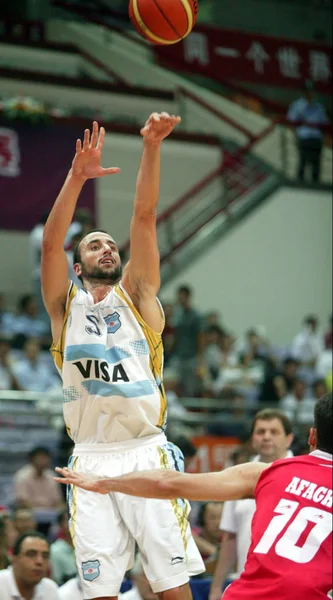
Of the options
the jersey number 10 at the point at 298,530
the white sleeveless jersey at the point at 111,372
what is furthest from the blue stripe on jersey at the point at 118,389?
the jersey number 10 at the point at 298,530

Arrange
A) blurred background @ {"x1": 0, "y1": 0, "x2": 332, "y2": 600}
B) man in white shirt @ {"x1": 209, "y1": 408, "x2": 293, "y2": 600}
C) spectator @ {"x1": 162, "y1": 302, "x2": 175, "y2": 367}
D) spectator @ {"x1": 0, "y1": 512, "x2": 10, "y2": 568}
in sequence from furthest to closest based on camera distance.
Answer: spectator @ {"x1": 162, "y1": 302, "x2": 175, "y2": 367}, blurred background @ {"x1": 0, "y1": 0, "x2": 332, "y2": 600}, spectator @ {"x1": 0, "y1": 512, "x2": 10, "y2": 568}, man in white shirt @ {"x1": 209, "y1": 408, "x2": 293, "y2": 600}

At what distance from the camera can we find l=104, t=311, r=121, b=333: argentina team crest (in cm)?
644

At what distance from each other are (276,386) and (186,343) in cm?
160

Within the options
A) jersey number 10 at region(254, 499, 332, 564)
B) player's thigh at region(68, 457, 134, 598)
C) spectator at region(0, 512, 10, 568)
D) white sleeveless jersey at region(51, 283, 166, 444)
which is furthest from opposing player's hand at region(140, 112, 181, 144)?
spectator at region(0, 512, 10, 568)

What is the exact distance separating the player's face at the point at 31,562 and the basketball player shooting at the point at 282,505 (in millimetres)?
3739

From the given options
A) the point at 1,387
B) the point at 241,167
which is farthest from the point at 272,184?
the point at 1,387

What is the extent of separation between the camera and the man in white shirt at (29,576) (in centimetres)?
829

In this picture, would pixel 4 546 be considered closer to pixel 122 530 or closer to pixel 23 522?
pixel 23 522

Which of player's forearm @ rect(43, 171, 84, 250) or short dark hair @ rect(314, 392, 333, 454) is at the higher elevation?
player's forearm @ rect(43, 171, 84, 250)

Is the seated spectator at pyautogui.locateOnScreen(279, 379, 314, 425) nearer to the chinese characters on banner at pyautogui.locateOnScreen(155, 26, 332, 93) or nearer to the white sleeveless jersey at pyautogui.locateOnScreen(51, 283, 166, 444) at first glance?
the chinese characters on banner at pyautogui.locateOnScreen(155, 26, 332, 93)

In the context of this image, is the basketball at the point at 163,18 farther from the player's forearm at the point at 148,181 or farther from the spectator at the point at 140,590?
the spectator at the point at 140,590

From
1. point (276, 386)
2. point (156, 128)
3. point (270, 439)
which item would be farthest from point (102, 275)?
point (276, 386)

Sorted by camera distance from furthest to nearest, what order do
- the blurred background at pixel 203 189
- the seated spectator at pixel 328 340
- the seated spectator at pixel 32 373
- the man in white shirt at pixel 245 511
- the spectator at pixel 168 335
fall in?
the seated spectator at pixel 328 340 < the spectator at pixel 168 335 < the blurred background at pixel 203 189 < the seated spectator at pixel 32 373 < the man in white shirt at pixel 245 511

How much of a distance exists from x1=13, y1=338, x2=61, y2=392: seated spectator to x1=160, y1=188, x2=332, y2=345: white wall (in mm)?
6555
